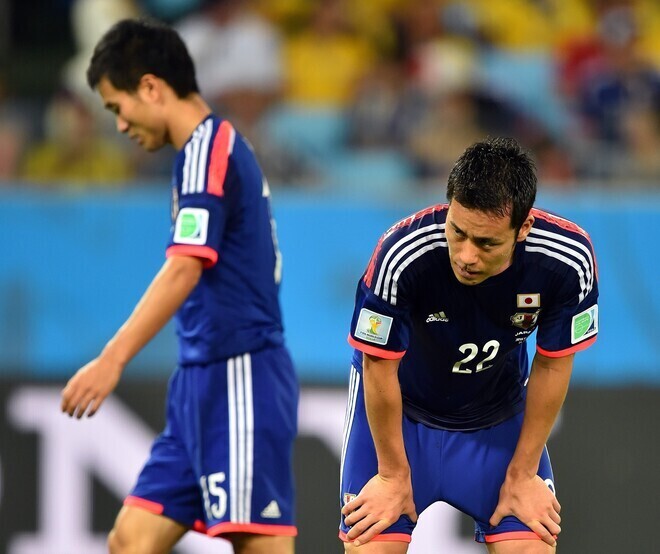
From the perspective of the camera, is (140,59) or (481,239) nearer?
(481,239)

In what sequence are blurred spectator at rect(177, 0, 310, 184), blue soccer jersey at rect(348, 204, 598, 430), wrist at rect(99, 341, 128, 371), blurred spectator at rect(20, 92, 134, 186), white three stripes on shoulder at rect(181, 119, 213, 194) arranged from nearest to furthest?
blue soccer jersey at rect(348, 204, 598, 430), wrist at rect(99, 341, 128, 371), white three stripes on shoulder at rect(181, 119, 213, 194), blurred spectator at rect(20, 92, 134, 186), blurred spectator at rect(177, 0, 310, 184)

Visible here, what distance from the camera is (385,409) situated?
10.5 feet

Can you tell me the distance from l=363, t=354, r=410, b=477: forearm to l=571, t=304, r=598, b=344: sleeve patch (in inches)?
19.1

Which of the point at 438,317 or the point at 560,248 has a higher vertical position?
the point at 560,248

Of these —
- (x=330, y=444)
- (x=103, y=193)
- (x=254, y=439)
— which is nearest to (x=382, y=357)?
(x=254, y=439)

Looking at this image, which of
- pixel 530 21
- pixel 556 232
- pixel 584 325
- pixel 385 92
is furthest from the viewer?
pixel 530 21

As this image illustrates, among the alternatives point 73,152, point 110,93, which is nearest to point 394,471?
point 110,93

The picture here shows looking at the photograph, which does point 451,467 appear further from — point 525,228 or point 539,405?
point 525,228

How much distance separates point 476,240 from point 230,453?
4.53 ft

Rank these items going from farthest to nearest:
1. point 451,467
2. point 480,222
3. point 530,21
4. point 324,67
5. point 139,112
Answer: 1. point 530,21
2. point 324,67
3. point 139,112
4. point 451,467
5. point 480,222

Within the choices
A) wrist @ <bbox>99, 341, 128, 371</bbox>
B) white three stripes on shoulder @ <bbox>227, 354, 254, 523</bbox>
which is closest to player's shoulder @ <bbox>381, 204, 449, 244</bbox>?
wrist @ <bbox>99, 341, 128, 371</bbox>

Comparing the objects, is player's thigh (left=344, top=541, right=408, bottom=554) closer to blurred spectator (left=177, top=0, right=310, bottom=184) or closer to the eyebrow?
the eyebrow

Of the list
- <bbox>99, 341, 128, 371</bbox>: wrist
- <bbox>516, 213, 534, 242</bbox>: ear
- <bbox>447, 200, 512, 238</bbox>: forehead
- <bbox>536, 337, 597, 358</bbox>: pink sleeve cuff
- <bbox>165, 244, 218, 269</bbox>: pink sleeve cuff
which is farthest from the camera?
<bbox>165, 244, 218, 269</bbox>: pink sleeve cuff

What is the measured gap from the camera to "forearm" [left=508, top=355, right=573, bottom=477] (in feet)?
10.8
